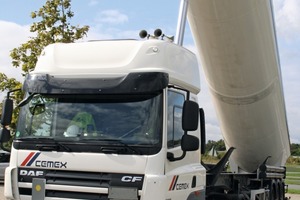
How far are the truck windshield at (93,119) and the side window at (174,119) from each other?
0.65 feet

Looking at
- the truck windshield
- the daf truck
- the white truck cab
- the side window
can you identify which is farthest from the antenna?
the truck windshield

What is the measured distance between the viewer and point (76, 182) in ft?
16.9

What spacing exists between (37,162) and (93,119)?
80cm

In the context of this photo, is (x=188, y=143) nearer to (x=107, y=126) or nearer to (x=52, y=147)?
(x=107, y=126)

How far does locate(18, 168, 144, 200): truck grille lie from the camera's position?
497cm

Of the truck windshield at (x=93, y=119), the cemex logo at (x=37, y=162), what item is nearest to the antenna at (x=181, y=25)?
the truck windshield at (x=93, y=119)

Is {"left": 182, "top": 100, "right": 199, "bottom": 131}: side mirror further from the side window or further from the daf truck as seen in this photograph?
the side window

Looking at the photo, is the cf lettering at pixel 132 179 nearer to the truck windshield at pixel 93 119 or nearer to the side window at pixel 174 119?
the truck windshield at pixel 93 119

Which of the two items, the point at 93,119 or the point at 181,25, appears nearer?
the point at 93,119

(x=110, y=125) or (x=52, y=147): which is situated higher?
(x=110, y=125)

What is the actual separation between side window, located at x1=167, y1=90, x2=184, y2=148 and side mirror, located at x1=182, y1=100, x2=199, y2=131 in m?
0.24

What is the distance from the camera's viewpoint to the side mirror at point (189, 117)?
505 cm

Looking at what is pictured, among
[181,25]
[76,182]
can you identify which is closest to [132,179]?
[76,182]

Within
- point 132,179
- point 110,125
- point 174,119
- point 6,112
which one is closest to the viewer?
point 132,179
